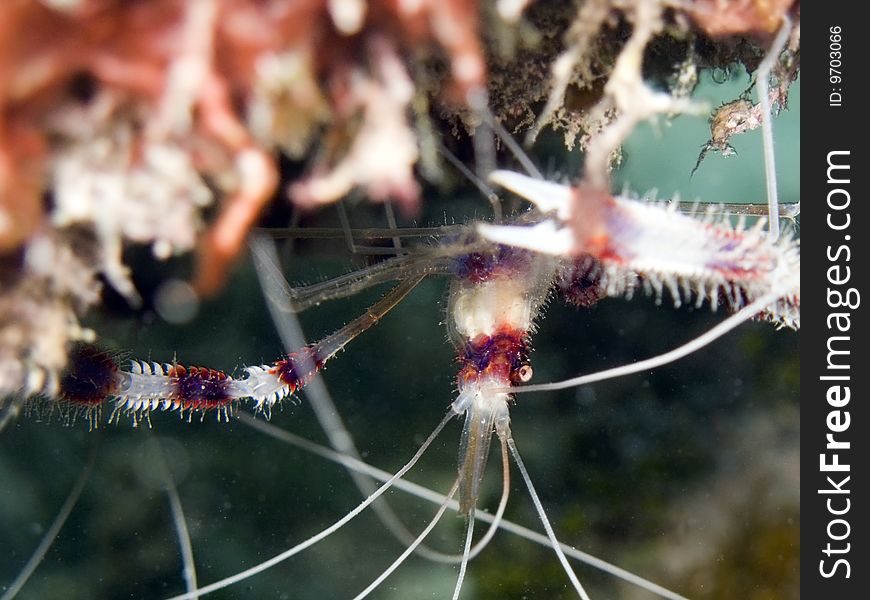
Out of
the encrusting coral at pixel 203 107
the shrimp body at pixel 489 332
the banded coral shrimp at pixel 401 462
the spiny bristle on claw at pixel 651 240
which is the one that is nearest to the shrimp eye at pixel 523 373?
the shrimp body at pixel 489 332

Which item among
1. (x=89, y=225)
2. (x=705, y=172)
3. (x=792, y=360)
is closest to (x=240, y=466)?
(x=89, y=225)

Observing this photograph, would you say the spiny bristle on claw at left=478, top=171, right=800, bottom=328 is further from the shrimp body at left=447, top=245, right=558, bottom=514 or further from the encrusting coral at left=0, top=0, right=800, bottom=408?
the shrimp body at left=447, top=245, right=558, bottom=514
